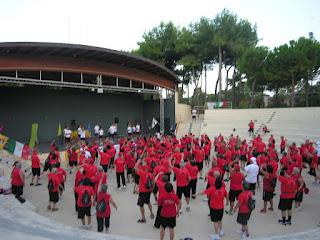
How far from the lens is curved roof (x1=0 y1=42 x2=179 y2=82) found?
16.0m

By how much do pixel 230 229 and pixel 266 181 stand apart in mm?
1782

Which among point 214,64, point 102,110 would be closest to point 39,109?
point 102,110

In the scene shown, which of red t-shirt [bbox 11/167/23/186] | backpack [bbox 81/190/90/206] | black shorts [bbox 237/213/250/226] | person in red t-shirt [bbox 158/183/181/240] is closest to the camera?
person in red t-shirt [bbox 158/183/181/240]

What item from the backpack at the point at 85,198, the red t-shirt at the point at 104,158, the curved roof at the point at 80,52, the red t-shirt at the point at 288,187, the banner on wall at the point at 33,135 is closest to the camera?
the backpack at the point at 85,198

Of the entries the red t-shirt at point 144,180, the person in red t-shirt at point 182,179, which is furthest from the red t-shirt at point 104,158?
the red t-shirt at point 144,180

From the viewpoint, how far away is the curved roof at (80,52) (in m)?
16.0

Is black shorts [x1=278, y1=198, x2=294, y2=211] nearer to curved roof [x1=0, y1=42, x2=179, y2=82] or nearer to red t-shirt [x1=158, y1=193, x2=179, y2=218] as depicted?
red t-shirt [x1=158, y1=193, x2=179, y2=218]

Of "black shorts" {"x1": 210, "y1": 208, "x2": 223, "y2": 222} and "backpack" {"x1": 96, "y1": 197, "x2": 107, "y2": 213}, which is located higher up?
"backpack" {"x1": 96, "y1": 197, "x2": 107, "y2": 213}

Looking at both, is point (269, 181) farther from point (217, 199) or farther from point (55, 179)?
point (55, 179)

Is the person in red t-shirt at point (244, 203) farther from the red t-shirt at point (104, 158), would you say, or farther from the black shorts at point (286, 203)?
the red t-shirt at point (104, 158)

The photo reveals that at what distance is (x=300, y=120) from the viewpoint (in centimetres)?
2352

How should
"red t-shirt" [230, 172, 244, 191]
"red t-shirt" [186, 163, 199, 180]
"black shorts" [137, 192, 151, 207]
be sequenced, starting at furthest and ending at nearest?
"red t-shirt" [186, 163, 199, 180], "red t-shirt" [230, 172, 244, 191], "black shorts" [137, 192, 151, 207]

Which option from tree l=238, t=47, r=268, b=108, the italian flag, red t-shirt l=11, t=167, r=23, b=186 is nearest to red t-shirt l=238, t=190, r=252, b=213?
red t-shirt l=11, t=167, r=23, b=186

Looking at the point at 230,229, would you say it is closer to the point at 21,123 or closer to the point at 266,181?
Answer: the point at 266,181
